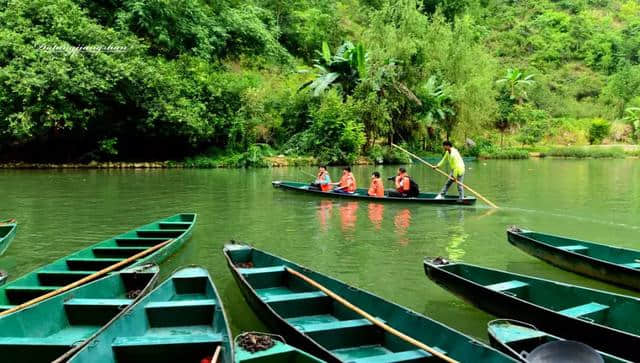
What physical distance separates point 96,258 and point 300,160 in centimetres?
2084

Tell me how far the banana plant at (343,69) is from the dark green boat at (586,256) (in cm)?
2001

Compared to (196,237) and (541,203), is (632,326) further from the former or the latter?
(541,203)

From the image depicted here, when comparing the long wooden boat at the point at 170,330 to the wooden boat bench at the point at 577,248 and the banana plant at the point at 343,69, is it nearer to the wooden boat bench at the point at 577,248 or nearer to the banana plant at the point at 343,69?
the wooden boat bench at the point at 577,248

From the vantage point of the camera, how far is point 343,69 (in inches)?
1110

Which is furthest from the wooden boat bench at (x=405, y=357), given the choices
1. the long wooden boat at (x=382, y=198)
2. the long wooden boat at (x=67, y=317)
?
the long wooden boat at (x=382, y=198)

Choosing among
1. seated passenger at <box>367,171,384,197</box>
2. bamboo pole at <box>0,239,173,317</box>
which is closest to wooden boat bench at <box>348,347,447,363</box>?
bamboo pole at <box>0,239,173,317</box>

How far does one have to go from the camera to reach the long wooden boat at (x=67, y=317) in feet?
13.9

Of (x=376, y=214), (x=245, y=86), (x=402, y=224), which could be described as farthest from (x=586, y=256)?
(x=245, y=86)

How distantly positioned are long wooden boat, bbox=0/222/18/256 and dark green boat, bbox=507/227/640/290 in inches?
323

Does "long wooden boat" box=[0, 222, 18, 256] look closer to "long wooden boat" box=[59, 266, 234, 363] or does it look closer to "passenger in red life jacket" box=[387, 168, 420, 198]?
"long wooden boat" box=[59, 266, 234, 363]

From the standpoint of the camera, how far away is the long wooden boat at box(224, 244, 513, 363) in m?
4.32

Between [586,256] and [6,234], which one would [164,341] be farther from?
[6,234]

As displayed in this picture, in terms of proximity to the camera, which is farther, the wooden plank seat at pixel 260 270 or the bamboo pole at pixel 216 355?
the wooden plank seat at pixel 260 270

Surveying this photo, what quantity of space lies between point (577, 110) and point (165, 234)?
44.1m
